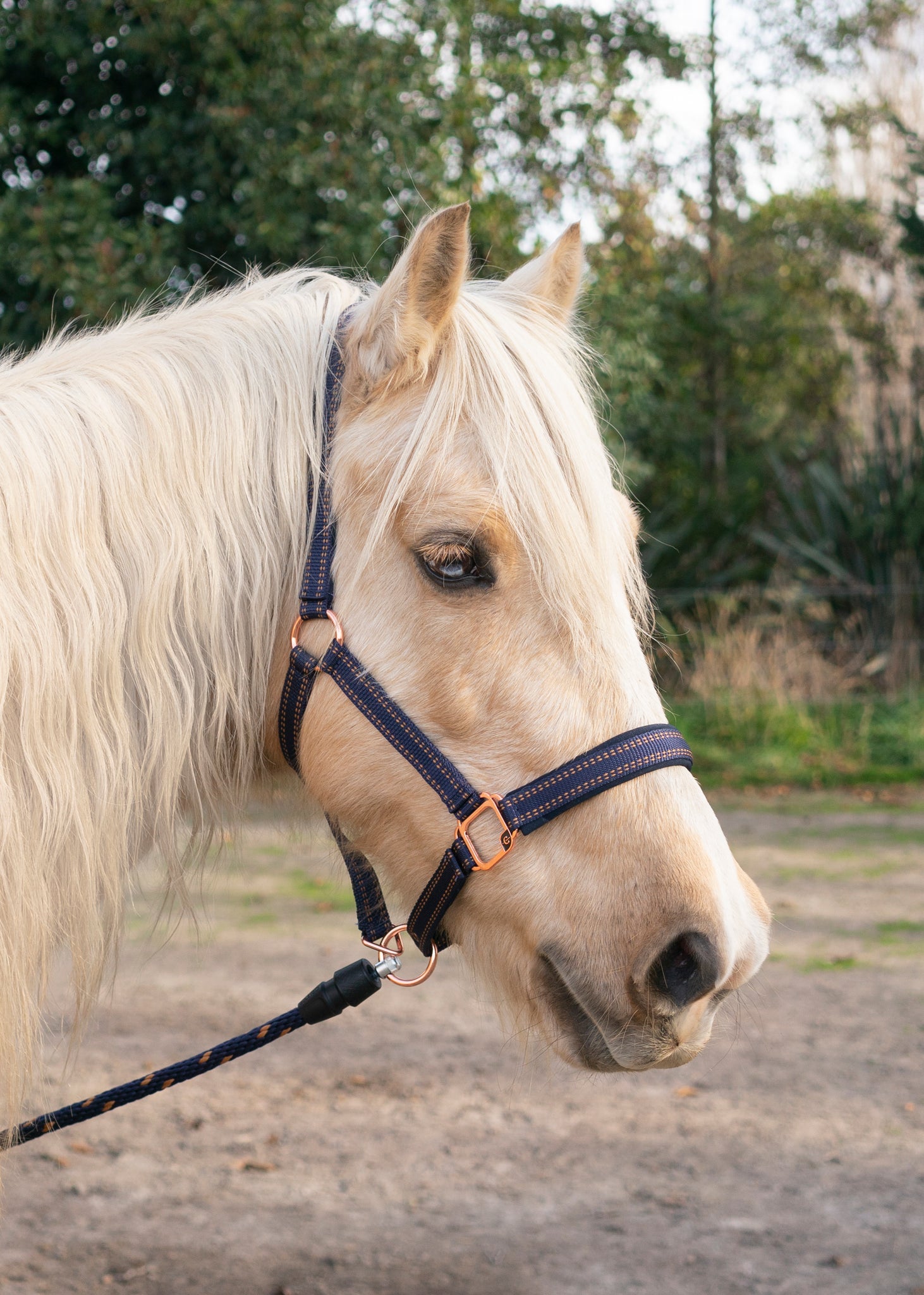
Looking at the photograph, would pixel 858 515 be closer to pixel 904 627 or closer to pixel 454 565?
pixel 904 627

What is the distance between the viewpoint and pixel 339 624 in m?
1.48

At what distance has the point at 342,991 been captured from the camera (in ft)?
5.35

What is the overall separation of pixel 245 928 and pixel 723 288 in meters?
11.8

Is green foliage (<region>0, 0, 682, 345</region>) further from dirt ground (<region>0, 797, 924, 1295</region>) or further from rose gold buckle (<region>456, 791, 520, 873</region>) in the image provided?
rose gold buckle (<region>456, 791, 520, 873</region>)

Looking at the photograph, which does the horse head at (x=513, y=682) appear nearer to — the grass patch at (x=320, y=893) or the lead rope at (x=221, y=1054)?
the lead rope at (x=221, y=1054)

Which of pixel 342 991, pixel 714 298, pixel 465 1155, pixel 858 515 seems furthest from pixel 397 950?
pixel 714 298

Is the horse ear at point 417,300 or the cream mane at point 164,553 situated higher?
the horse ear at point 417,300

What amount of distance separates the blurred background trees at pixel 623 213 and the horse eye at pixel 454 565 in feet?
1.79

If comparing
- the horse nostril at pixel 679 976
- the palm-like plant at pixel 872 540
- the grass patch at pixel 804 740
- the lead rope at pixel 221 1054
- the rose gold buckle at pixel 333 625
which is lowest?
the grass patch at pixel 804 740

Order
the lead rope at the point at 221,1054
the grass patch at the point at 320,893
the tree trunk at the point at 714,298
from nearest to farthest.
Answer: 1. the lead rope at the point at 221,1054
2. the grass patch at the point at 320,893
3. the tree trunk at the point at 714,298

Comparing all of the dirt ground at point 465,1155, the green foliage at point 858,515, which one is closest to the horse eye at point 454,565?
the dirt ground at point 465,1155

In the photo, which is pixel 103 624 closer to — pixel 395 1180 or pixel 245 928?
pixel 395 1180

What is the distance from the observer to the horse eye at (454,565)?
1.44 metres

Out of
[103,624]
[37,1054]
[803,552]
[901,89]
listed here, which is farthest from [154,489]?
[901,89]
